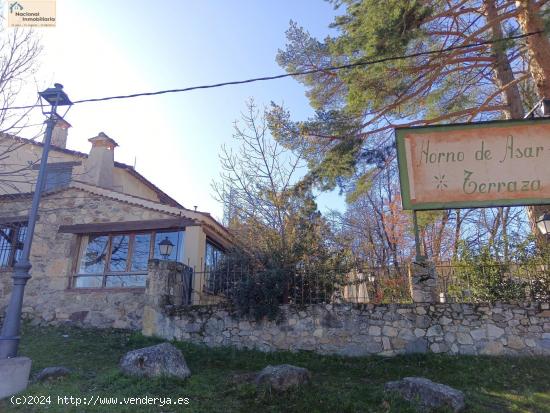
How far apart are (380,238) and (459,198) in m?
14.6

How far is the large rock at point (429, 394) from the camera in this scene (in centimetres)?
519

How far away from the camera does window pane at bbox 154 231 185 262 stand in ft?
38.7

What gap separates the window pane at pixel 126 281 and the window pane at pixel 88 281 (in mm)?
295

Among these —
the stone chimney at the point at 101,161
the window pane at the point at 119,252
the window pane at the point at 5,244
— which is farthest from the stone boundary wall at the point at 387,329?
the stone chimney at the point at 101,161

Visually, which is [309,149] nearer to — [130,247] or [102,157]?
[130,247]

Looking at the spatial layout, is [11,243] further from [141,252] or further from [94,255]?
[141,252]

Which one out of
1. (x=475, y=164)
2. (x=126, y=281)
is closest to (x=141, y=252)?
(x=126, y=281)

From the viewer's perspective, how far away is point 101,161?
15.4m

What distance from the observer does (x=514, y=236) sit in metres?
8.70

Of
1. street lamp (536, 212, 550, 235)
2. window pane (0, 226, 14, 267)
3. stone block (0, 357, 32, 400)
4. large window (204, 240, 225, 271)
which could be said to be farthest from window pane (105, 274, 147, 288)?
street lamp (536, 212, 550, 235)

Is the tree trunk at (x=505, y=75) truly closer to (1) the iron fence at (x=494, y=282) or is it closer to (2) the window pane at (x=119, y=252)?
(1) the iron fence at (x=494, y=282)

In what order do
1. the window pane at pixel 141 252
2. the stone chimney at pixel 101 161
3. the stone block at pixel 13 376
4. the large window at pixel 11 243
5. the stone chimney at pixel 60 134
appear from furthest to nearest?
the stone chimney at pixel 60 134 < the stone chimney at pixel 101 161 < the large window at pixel 11 243 < the window pane at pixel 141 252 < the stone block at pixel 13 376

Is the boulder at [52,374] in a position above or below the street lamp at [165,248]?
below

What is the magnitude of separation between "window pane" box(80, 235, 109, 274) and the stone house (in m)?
0.03
